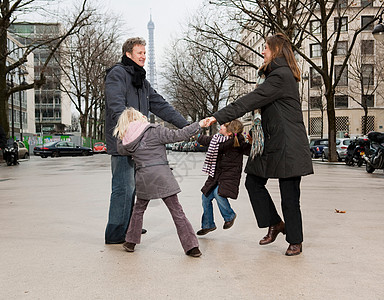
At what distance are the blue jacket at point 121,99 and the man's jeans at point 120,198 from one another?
→ 0.15 metres

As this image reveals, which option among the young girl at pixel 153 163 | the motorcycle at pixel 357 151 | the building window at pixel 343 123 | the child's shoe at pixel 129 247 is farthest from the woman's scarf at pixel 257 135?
the building window at pixel 343 123

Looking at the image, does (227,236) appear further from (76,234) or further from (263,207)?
(76,234)

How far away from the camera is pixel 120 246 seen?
5.19 meters

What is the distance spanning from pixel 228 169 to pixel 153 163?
1.21m

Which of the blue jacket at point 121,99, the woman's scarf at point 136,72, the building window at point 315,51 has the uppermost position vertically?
the building window at point 315,51

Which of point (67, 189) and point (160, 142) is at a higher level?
point (160, 142)

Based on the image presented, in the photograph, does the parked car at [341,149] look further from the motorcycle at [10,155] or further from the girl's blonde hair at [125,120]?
the girl's blonde hair at [125,120]

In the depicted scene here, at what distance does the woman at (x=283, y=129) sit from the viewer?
4660 millimetres

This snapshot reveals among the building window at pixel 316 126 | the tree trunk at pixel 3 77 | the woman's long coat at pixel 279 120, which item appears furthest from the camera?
the building window at pixel 316 126

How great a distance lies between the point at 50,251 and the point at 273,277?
7.49 feet

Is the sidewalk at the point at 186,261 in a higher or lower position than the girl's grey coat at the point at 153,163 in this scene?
lower

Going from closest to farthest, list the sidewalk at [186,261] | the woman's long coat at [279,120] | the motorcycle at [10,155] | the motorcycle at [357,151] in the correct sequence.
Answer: the sidewalk at [186,261]
the woman's long coat at [279,120]
the motorcycle at [357,151]
the motorcycle at [10,155]

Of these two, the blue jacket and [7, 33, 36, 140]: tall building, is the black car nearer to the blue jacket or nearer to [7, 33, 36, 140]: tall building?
[7, 33, 36, 140]: tall building

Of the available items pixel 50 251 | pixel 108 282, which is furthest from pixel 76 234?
pixel 108 282
